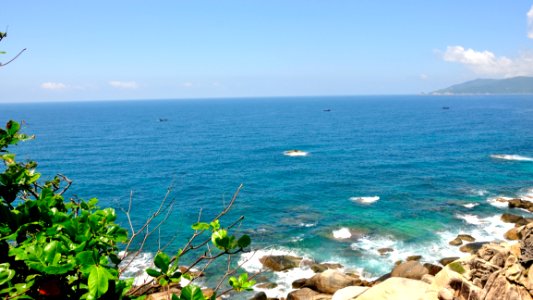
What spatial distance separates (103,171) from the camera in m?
65.4

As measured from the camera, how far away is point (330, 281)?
1139 inches

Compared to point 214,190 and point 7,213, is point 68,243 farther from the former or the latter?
point 214,190

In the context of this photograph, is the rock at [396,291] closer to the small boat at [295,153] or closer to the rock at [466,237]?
the rock at [466,237]

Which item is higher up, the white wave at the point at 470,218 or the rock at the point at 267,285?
the white wave at the point at 470,218

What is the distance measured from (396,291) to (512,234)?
22.9 meters

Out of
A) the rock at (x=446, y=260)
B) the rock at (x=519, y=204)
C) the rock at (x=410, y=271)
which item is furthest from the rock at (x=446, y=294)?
the rock at (x=519, y=204)

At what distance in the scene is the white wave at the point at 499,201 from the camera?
47219 mm

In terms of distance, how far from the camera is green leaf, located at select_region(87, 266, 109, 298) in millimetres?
3695

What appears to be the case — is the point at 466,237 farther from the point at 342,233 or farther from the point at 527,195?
the point at 527,195

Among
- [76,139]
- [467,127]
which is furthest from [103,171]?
[467,127]

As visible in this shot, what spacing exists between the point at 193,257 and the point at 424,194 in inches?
1351

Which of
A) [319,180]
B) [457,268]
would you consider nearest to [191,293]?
[457,268]

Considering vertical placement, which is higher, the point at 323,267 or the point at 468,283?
the point at 468,283

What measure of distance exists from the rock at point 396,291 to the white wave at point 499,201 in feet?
101
